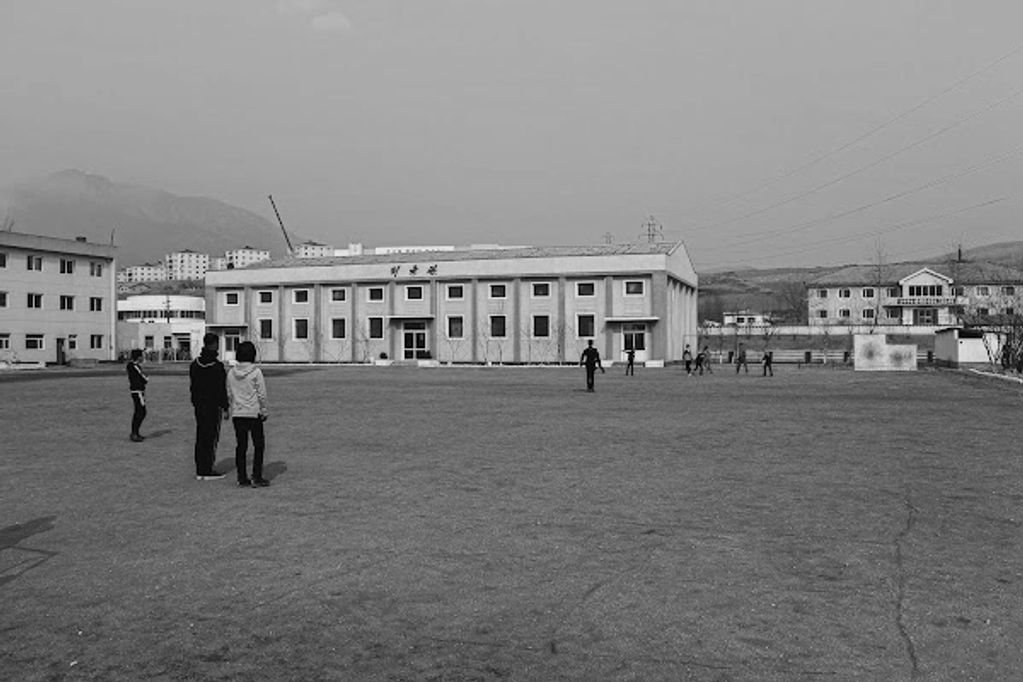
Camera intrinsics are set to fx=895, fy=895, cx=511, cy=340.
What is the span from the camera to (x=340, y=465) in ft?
38.9

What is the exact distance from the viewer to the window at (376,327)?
222ft

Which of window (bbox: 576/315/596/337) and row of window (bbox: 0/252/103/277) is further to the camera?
row of window (bbox: 0/252/103/277)

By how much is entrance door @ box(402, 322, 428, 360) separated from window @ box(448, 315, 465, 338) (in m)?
2.36

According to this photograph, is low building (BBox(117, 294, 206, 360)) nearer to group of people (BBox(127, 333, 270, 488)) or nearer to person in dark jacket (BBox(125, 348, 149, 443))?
person in dark jacket (BBox(125, 348, 149, 443))

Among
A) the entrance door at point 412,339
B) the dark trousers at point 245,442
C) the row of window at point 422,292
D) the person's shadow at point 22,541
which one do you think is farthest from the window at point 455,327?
the person's shadow at point 22,541

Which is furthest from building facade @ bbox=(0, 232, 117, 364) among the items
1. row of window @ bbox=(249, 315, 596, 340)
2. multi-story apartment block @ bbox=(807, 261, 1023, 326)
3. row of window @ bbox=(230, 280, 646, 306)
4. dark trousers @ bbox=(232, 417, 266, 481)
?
multi-story apartment block @ bbox=(807, 261, 1023, 326)

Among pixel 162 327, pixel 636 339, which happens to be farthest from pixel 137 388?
pixel 162 327

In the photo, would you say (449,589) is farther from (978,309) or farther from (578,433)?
(978,309)

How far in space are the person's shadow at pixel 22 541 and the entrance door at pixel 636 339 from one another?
2126 inches

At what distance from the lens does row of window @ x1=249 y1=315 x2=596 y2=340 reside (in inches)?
2468

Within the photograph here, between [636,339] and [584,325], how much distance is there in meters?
3.89

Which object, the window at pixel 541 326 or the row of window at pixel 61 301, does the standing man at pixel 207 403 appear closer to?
the window at pixel 541 326

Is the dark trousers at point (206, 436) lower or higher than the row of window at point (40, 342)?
lower

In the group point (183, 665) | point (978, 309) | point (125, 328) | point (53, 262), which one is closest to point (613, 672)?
point (183, 665)
